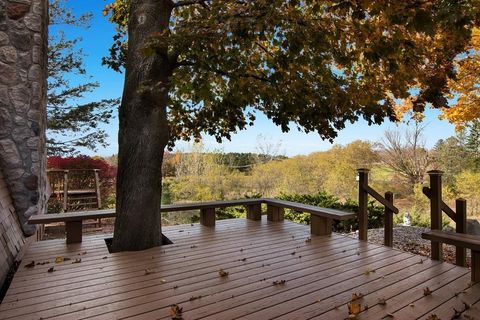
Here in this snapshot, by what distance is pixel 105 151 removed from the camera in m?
10.0

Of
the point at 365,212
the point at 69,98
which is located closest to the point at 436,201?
the point at 365,212

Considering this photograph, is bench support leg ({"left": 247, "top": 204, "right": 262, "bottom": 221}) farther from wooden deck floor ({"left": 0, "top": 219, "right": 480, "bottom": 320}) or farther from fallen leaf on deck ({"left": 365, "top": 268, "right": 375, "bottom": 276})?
fallen leaf on deck ({"left": 365, "top": 268, "right": 375, "bottom": 276})

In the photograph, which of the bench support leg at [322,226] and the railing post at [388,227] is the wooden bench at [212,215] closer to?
the bench support leg at [322,226]

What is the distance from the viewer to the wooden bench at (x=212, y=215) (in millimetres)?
3802

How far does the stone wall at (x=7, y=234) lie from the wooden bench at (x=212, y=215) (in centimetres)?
19

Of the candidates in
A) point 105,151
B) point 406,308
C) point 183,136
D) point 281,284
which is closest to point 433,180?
point 406,308

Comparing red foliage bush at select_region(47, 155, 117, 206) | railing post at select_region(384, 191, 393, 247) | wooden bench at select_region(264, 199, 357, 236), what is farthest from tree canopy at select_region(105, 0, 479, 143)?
red foliage bush at select_region(47, 155, 117, 206)

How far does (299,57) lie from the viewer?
10.0ft

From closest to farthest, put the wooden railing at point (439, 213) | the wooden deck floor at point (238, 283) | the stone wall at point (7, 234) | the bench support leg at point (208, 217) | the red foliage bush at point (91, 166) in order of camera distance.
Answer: the wooden deck floor at point (238, 283), the stone wall at point (7, 234), the wooden railing at point (439, 213), the bench support leg at point (208, 217), the red foliage bush at point (91, 166)

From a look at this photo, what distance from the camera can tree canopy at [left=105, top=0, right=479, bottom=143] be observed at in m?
2.51

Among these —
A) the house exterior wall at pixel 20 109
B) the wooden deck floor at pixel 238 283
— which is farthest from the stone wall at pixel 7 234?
the wooden deck floor at pixel 238 283

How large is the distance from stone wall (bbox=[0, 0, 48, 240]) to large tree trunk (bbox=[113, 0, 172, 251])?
119cm

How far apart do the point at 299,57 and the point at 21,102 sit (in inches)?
129

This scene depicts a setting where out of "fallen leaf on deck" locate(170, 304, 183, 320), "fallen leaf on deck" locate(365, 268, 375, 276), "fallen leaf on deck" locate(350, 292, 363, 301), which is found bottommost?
"fallen leaf on deck" locate(365, 268, 375, 276)
